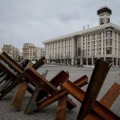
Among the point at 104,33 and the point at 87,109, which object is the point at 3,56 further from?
the point at 104,33

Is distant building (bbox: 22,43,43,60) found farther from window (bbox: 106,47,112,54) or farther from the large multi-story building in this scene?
window (bbox: 106,47,112,54)

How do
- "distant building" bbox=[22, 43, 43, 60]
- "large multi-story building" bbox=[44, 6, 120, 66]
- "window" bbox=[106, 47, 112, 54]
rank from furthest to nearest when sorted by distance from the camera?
"distant building" bbox=[22, 43, 43, 60] → "large multi-story building" bbox=[44, 6, 120, 66] → "window" bbox=[106, 47, 112, 54]

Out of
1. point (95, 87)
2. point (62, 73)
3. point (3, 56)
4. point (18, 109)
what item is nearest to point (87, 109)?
point (95, 87)

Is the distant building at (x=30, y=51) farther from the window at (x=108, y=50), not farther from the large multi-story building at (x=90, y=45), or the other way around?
the window at (x=108, y=50)

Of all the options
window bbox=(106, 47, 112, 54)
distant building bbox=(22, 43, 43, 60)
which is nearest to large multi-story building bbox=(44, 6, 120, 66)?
window bbox=(106, 47, 112, 54)

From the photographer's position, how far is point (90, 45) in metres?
118

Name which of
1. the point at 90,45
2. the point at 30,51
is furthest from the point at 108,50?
the point at 30,51

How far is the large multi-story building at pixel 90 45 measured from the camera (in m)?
109

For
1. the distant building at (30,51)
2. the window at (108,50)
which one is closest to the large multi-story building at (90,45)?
the window at (108,50)

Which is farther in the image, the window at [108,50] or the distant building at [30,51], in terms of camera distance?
the distant building at [30,51]

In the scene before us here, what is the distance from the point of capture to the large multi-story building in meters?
109

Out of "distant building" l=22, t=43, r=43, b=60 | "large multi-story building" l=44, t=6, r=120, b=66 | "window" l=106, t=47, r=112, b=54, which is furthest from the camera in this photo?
"distant building" l=22, t=43, r=43, b=60

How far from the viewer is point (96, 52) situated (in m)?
114

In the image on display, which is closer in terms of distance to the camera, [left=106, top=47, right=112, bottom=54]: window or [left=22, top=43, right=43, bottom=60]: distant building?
[left=106, top=47, right=112, bottom=54]: window
